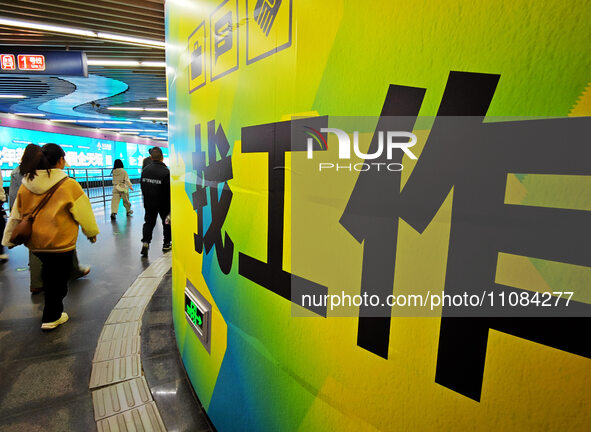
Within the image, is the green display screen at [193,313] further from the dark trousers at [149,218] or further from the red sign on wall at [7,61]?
the red sign on wall at [7,61]

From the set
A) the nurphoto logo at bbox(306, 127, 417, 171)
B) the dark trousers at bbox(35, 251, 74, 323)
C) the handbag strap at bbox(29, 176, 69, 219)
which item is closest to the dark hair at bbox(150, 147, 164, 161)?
the handbag strap at bbox(29, 176, 69, 219)

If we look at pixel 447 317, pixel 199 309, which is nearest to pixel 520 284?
pixel 447 317

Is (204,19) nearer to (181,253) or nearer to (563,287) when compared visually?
(181,253)

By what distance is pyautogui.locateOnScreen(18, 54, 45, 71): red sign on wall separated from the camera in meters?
5.02

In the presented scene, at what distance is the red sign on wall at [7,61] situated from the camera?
4.95 metres

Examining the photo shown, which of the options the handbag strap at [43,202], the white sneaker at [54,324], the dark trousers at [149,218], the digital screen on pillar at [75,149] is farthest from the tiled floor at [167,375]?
the digital screen on pillar at [75,149]

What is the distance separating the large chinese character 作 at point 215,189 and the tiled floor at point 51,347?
47.8 inches

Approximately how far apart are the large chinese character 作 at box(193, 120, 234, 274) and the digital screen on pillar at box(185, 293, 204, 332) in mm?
318

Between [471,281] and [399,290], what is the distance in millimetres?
172

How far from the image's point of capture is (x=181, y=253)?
212 cm

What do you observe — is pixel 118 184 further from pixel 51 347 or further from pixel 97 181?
pixel 97 181

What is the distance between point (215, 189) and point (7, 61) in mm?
5870

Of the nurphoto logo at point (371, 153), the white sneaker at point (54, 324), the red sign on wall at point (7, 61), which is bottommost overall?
the white sneaker at point (54, 324)

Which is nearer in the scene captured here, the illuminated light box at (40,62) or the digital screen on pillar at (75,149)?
the illuminated light box at (40,62)
